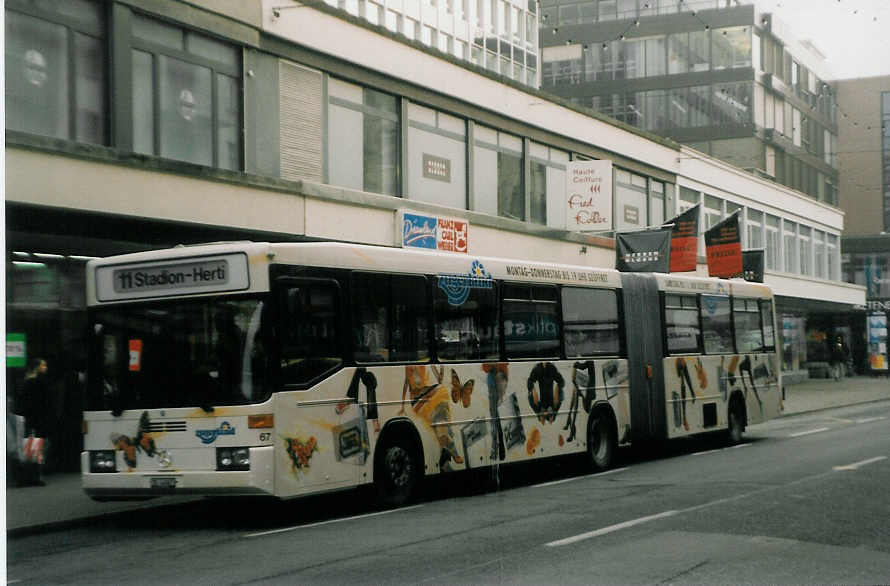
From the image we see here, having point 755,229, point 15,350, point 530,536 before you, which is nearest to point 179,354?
point 530,536

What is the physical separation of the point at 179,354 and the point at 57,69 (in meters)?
6.36

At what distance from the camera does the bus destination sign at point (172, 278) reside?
38.9ft

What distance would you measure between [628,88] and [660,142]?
1581 centimetres

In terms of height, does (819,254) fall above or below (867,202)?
below

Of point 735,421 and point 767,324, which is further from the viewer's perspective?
point 767,324

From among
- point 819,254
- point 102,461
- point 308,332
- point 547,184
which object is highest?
point 547,184

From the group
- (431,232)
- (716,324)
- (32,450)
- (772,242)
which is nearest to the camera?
(32,450)

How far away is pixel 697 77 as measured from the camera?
52594 millimetres

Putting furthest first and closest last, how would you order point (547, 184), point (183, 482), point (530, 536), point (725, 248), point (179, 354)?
point (725, 248) < point (547, 184) < point (179, 354) < point (183, 482) < point (530, 536)

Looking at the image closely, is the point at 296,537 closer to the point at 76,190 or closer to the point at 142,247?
the point at 76,190

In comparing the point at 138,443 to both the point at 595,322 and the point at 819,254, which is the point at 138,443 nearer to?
the point at 595,322

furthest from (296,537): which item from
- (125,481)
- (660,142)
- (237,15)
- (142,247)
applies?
(660,142)

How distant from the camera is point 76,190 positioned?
1634 cm

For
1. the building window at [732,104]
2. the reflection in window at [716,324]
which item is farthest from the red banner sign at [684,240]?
the building window at [732,104]
